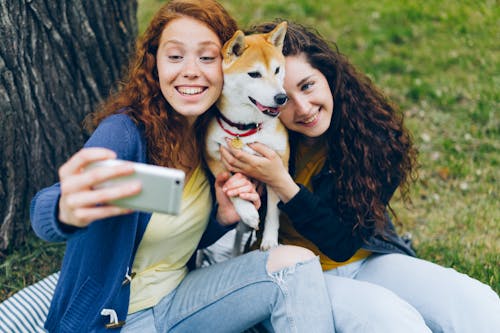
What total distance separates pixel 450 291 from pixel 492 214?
1.29 m

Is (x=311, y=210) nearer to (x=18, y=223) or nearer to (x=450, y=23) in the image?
(x=18, y=223)

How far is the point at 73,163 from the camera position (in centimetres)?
139

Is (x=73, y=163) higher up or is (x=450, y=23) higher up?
(x=73, y=163)

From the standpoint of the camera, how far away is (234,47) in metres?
2.16

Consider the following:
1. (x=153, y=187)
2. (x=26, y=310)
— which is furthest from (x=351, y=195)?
(x=26, y=310)

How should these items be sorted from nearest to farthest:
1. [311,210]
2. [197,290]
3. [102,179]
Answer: [102,179] → [197,290] → [311,210]

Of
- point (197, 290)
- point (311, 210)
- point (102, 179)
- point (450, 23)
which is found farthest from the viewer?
point (450, 23)

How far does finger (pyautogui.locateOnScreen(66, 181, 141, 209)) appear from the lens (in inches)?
51.5

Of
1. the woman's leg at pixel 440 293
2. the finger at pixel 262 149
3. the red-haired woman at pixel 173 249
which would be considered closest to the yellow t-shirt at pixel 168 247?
the red-haired woman at pixel 173 249

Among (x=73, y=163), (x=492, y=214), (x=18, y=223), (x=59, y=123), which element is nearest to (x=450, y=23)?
(x=492, y=214)

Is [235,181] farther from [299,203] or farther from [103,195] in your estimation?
[103,195]

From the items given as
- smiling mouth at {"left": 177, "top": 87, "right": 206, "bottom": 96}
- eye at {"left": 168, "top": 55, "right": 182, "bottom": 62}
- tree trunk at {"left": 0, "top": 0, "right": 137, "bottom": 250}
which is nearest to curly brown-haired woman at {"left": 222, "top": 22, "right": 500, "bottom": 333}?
smiling mouth at {"left": 177, "top": 87, "right": 206, "bottom": 96}

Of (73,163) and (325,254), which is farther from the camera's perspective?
(325,254)

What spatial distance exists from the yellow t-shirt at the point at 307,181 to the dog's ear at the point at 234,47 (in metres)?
0.57
